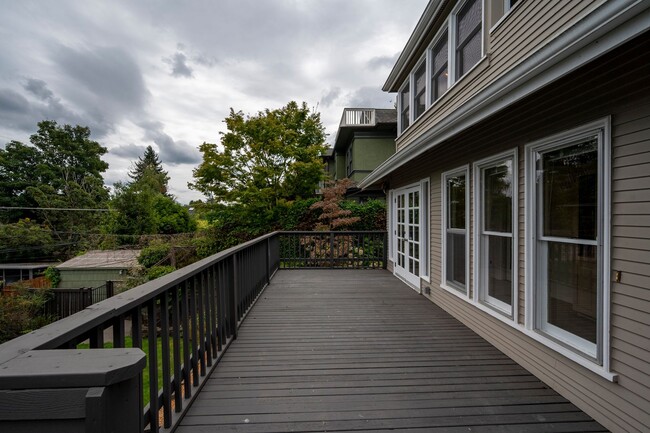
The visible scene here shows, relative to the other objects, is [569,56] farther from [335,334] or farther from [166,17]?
[166,17]

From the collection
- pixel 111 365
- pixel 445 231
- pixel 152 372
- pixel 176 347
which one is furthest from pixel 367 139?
pixel 111 365

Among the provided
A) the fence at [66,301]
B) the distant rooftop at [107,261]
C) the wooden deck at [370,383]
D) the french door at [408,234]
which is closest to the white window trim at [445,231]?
the wooden deck at [370,383]

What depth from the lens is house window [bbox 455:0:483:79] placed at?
406 cm

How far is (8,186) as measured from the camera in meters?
26.0

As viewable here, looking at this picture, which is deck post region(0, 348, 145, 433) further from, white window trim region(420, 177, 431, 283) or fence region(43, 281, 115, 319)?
fence region(43, 281, 115, 319)

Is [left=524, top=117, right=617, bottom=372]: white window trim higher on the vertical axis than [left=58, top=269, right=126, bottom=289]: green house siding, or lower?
higher

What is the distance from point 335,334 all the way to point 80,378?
282cm

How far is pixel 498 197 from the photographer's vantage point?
10.1 feet

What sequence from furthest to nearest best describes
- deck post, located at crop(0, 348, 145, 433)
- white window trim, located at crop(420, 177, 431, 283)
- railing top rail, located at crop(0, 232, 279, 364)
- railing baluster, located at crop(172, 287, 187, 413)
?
white window trim, located at crop(420, 177, 431, 283) → railing baluster, located at crop(172, 287, 187, 413) → railing top rail, located at crop(0, 232, 279, 364) → deck post, located at crop(0, 348, 145, 433)

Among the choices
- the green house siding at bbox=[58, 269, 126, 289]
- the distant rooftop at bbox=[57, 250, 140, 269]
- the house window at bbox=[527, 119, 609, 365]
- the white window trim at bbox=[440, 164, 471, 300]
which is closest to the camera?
the house window at bbox=[527, 119, 609, 365]

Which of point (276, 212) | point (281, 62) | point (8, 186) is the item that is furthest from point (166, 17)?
point (8, 186)

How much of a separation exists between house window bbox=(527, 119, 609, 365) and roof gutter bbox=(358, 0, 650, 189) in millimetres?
550

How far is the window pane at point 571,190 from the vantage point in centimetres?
203

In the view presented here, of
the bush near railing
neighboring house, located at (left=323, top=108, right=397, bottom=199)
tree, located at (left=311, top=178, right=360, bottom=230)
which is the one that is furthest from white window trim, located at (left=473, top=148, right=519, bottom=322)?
neighboring house, located at (left=323, top=108, right=397, bottom=199)
